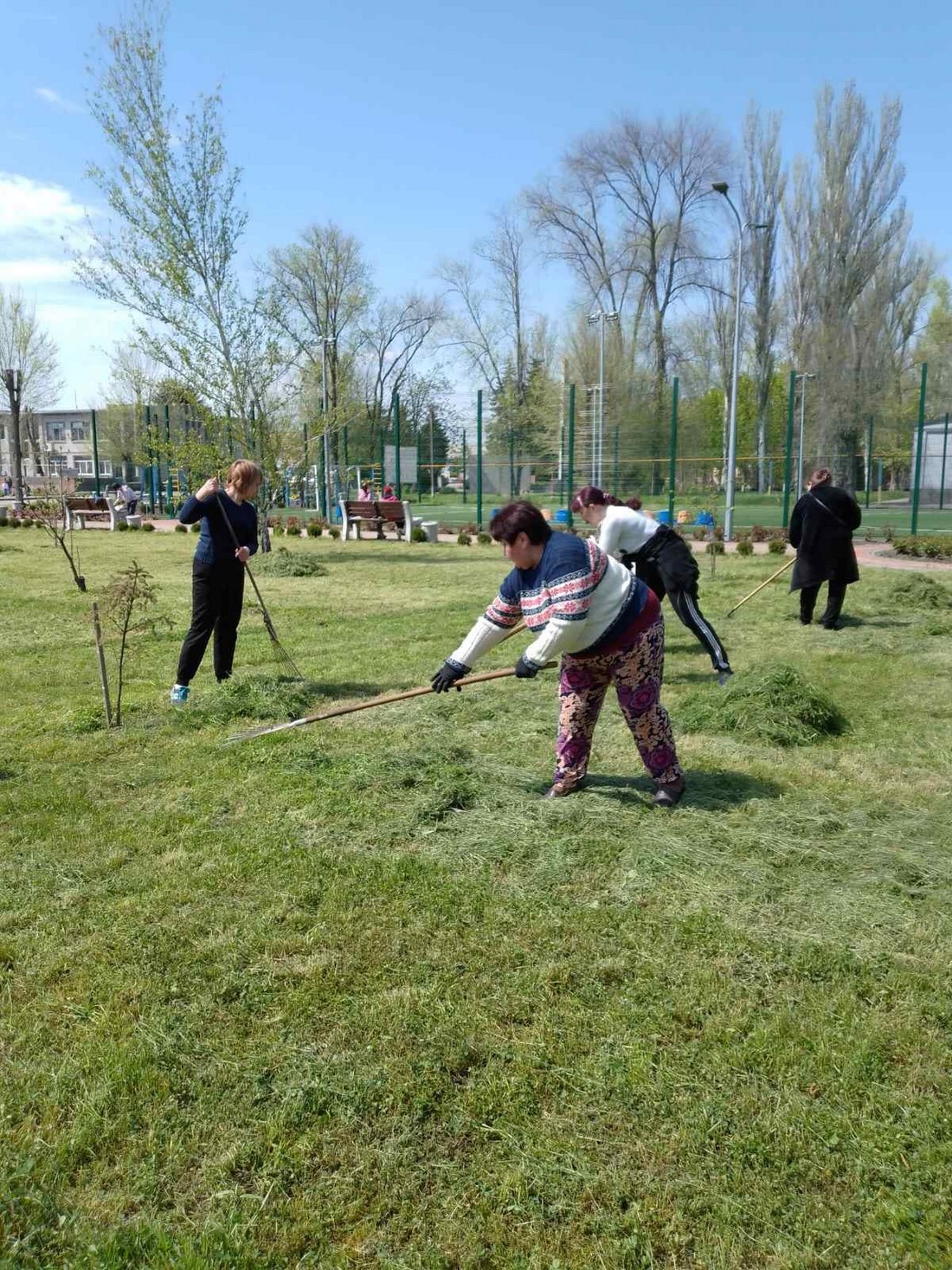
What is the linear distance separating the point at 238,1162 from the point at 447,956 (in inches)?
41.6

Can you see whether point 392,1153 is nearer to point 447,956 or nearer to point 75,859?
point 447,956

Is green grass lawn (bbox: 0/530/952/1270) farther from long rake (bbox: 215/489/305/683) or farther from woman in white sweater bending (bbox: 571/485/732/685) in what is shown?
woman in white sweater bending (bbox: 571/485/732/685)

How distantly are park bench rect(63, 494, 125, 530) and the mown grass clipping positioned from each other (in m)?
22.7

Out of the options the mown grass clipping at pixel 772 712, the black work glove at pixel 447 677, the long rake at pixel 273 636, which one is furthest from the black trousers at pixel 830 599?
the black work glove at pixel 447 677

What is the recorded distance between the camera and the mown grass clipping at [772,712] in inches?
227

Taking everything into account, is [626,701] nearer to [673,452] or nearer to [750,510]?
[673,452]

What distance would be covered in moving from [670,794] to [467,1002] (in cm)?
192

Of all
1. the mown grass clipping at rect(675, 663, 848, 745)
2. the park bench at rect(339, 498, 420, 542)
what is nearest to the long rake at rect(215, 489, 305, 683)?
the mown grass clipping at rect(675, 663, 848, 745)

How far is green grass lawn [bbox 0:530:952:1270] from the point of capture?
2197 millimetres

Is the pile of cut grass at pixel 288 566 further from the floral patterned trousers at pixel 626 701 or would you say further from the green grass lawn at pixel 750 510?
the floral patterned trousers at pixel 626 701

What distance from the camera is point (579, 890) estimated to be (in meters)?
3.74

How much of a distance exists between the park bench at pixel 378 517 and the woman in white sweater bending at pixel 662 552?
13991mm

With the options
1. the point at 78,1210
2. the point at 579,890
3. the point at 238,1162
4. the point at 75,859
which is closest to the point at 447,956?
the point at 579,890

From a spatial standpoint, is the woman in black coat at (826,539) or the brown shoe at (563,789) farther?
the woman in black coat at (826,539)
